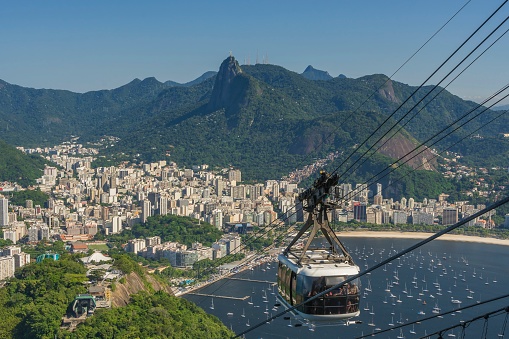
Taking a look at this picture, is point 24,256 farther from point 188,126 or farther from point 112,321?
point 188,126

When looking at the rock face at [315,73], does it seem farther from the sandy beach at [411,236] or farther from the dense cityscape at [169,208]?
the sandy beach at [411,236]

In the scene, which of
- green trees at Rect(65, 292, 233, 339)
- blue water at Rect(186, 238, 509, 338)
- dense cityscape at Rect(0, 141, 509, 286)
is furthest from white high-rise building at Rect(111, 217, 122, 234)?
green trees at Rect(65, 292, 233, 339)

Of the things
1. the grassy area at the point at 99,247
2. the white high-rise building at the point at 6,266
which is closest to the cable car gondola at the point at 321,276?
the white high-rise building at the point at 6,266

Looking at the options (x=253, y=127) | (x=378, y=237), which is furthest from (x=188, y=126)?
(x=378, y=237)

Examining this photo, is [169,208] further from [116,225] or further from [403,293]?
[403,293]

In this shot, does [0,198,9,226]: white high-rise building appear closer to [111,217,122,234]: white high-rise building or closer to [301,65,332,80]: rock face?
[111,217,122,234]: white high-rise building

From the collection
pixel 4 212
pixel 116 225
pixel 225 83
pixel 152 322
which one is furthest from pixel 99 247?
pixel 225 83
